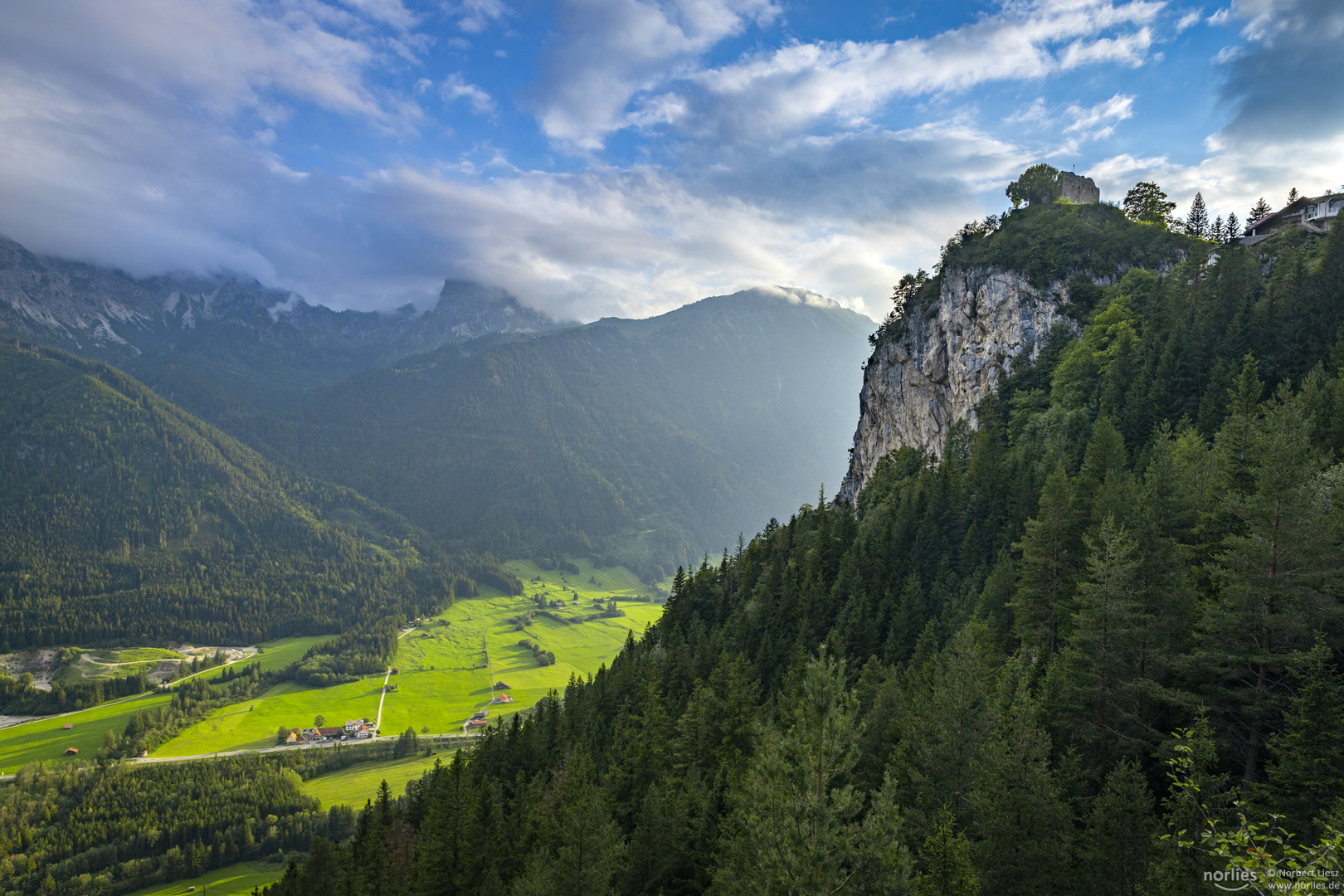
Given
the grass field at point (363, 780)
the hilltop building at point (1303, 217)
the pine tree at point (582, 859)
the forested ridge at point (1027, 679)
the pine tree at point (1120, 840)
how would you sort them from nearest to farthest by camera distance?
the pine tree at point (1120, 840), the forested ridge at point (1027, 679), the pine tree at point (582, 859), the hilltop building at point (1303, 217), the grass field at point (363, 780)

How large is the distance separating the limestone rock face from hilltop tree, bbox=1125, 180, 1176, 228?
3135 cm

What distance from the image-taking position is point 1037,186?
386ft

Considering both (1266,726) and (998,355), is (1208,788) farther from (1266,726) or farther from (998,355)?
(998,355)

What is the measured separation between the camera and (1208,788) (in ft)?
70.7

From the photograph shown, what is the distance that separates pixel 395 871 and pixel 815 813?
55897mm

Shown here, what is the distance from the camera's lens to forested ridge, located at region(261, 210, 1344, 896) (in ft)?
70.4

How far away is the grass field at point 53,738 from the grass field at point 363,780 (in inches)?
2729

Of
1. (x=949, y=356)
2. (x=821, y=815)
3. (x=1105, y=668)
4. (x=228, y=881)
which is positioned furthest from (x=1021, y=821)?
(x=228, y=881)

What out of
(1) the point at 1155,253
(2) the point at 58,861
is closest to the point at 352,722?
(2) the point at 58,861

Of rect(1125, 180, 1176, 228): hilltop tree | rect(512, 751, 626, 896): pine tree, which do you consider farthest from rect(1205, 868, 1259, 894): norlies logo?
rect(1125, 180, 1176, 228): hilltop tree

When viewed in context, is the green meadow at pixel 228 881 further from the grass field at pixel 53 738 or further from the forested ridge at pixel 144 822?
the grass field at pixel 53 738

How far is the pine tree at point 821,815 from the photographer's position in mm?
20141

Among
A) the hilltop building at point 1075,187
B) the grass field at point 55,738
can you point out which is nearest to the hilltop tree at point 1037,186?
the hilltop building at point 1075,187

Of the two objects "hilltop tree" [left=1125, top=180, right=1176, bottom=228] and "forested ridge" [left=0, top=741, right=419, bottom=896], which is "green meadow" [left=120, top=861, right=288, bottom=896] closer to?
"forested ridge" [left=0, top=741, right=419, bottom=896]
